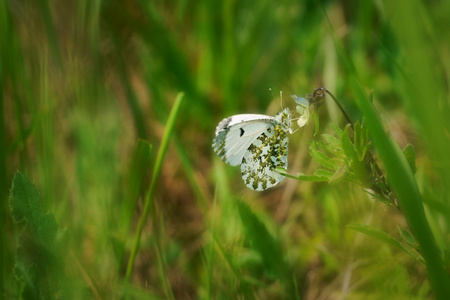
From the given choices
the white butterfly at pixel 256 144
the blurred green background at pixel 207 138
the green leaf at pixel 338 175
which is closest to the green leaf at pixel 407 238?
the blurred green background at pixel 207 138

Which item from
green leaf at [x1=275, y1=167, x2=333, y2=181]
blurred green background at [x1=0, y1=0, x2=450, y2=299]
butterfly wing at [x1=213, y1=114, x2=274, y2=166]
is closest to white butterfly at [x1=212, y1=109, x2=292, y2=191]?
butterfly wing at [x1=213, y1=114, x2=274, y2=166]

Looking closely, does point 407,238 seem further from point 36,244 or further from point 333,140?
point 36,244

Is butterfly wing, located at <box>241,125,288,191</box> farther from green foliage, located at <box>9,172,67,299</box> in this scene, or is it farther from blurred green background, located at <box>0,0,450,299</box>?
green foliage, located at <box>9,172,67,299</box>

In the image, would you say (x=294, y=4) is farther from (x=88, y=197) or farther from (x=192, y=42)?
(x=88, y=197)

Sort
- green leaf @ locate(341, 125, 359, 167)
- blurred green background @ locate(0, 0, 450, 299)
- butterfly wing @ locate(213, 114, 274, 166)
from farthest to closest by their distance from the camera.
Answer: butterfly wing @ locate(213, 114, 274, 166) → blurred green background @ locate(0, 0, 450, 299) → green leaf @ locate(341, 125, 359, 167)

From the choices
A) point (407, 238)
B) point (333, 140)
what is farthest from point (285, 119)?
point (407, 238)

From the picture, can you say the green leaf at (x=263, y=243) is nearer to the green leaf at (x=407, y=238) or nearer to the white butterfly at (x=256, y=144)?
the white butterfly at (x=256, y=144)
